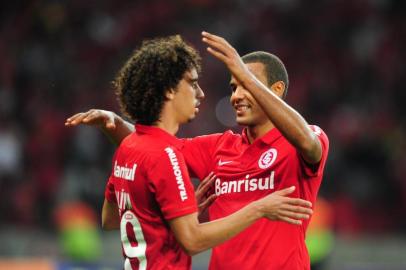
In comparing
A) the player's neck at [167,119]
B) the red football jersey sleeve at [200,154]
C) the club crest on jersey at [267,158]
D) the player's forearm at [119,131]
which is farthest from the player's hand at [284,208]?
the player's forearm at [119,131]

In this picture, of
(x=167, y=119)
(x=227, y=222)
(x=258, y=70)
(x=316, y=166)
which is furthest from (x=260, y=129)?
(x=227, y=222)

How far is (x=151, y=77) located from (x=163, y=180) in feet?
1.55

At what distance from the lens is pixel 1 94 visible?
12.0m

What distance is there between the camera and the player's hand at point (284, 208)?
148 inches

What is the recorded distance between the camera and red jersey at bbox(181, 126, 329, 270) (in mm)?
4113

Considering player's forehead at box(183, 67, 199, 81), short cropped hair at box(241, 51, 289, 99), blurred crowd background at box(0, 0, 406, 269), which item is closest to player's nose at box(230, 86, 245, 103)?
short cropped hair at box(241, 51, 289, 99)

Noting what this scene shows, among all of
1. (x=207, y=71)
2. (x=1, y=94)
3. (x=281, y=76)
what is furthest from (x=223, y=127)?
(x=281, y=76)

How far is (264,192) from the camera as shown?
414cm

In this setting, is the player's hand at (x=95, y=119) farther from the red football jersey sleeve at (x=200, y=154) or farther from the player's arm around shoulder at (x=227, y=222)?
the player's arm around shoulder at (x=227, y=222)

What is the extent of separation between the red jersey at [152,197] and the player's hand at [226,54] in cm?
42

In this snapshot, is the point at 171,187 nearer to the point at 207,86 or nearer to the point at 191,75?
the point at 191,75

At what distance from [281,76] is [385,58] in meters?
8.63

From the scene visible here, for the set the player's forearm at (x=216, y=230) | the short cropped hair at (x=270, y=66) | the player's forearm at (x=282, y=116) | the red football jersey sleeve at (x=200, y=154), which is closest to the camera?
the player's forearm at (x=216, y=230)

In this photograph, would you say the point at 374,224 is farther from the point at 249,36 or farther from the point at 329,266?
the point at 249,36
